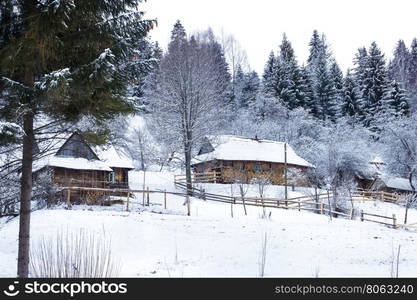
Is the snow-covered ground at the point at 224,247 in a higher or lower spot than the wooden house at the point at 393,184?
lower

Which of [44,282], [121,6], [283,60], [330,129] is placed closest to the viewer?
[44,282]

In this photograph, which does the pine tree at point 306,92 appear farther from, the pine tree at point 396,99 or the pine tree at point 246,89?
the pine tree at point 396,99

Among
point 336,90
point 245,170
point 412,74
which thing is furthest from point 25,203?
point 412,74

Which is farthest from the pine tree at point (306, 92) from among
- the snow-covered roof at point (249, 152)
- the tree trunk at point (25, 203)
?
the tree trunk at point (25, 203)

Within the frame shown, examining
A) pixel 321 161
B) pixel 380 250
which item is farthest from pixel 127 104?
pixel 321 161

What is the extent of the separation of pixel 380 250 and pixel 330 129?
38518 millimetres

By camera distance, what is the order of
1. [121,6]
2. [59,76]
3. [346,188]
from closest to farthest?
1. [59,76]
2. [121,6]
3. [346,188]

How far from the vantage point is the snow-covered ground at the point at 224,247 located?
33.9 ft

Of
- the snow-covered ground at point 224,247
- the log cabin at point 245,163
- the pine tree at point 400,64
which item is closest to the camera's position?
the snow-covered ground at point 224,247

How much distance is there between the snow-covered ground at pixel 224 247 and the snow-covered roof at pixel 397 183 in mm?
32089

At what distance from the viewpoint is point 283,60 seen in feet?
204

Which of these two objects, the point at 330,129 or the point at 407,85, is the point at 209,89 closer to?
the point at 330,129

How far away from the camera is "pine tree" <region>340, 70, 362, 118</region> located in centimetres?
5931

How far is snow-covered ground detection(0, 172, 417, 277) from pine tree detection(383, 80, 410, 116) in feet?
140
